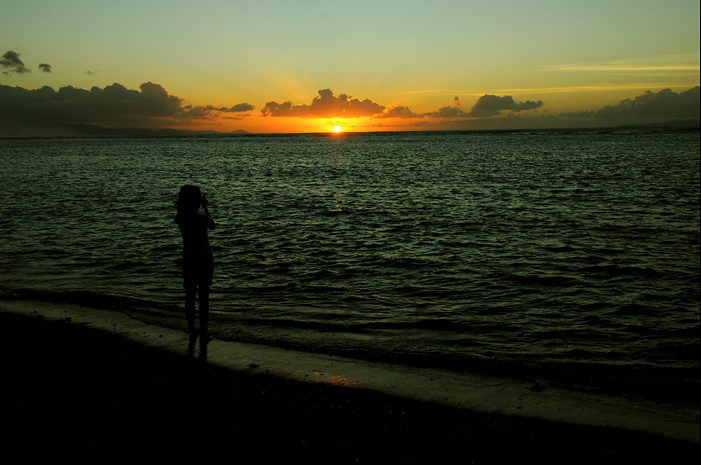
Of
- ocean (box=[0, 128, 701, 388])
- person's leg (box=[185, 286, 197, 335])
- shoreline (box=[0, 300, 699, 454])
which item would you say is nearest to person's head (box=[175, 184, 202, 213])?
person's leg (box=[185, 286, 197, 335])

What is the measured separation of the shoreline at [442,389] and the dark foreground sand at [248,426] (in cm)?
10

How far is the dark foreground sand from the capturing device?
17.5ft

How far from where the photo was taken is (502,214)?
25344 mm

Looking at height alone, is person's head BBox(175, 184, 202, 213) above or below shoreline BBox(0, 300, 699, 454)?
above

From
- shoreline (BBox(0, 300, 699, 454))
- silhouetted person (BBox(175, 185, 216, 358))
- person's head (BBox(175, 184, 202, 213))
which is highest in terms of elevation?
person's head (BBox(175, 184, 202, 213))

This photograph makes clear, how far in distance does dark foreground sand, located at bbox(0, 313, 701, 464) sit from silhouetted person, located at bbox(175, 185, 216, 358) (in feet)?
4.77

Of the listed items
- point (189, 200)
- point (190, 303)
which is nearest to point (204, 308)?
point (190, 303)

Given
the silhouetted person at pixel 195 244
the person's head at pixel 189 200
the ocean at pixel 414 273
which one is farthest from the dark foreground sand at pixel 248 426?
the person's head at pixel 189 200

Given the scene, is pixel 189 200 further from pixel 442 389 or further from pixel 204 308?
pixel 442 389

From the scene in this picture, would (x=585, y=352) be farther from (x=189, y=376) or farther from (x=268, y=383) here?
(x=189, y=376)

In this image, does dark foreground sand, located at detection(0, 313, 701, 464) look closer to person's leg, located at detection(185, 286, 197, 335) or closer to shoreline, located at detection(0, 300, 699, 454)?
shoreline, located at detection(0, 300, 699, 454)

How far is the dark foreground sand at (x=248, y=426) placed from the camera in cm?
534

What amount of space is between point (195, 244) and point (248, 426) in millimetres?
3496

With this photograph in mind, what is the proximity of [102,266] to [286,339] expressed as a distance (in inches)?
343
